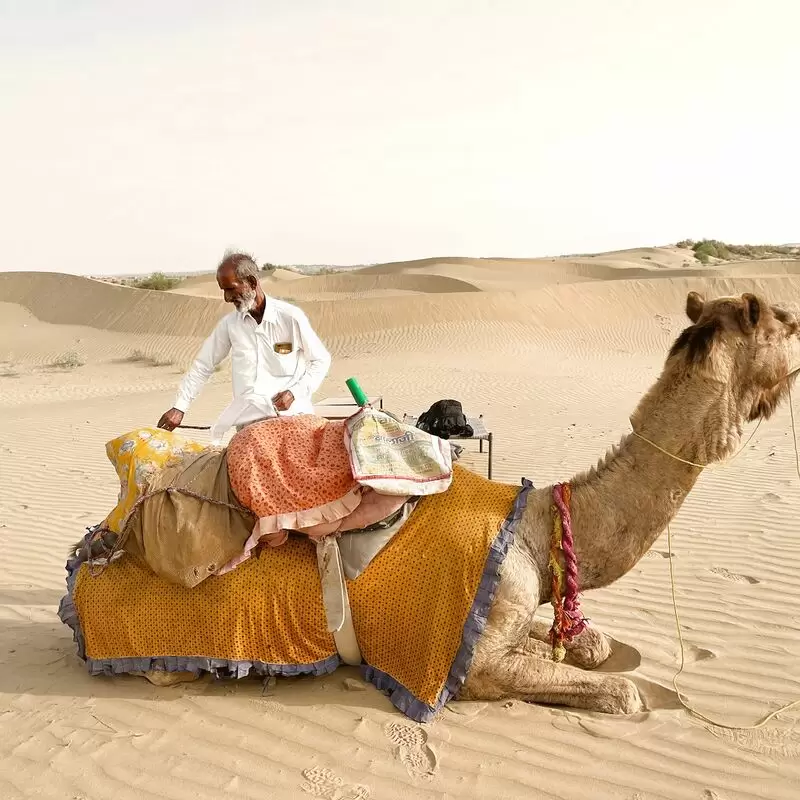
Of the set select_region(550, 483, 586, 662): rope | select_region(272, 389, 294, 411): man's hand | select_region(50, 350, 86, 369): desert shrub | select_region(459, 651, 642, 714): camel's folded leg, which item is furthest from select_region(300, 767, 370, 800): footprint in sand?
select_region(50, 350, 86, 369): desert shrub

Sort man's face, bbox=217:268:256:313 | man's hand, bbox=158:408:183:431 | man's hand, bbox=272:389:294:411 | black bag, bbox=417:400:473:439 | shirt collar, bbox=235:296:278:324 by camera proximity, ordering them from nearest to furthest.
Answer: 1. man's hand, bbox=158:408:183:431
2. man's face, bbox=217:268:256:313
3. man's hand, bbox=272:389:294:411
4. shirt collar, bbox=235:296:278:324
5. black bag, bbox=417:400:473:439

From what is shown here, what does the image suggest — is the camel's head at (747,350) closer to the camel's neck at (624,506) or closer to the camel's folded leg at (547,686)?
the camel's neck at (624,506)

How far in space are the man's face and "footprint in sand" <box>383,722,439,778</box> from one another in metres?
2.67

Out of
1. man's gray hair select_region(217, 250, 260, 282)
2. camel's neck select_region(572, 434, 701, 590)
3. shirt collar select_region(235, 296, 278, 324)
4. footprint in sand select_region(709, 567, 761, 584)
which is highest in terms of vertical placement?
man's gray hair select_region(217, 250, 260, 282)

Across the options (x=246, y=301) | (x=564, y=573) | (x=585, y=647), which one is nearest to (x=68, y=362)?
(x=246, y=301)


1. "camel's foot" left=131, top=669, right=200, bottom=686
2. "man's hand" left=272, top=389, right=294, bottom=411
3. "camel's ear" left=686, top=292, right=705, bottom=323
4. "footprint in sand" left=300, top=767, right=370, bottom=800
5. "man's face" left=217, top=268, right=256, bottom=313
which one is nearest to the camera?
"footprint in sand" left=300, top=767, right=370, bottom=800

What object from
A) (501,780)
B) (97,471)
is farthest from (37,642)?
(97,471)

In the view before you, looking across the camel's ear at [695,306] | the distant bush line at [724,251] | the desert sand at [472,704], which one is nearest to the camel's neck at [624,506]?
the camel's ear at [695,306]

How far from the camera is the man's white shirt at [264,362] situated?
4.87 metres

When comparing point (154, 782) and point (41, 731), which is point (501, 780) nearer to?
point (154, 782)

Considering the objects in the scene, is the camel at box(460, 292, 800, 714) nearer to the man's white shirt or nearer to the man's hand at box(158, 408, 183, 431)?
the man's white shirt

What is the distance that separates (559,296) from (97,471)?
22.6 metres

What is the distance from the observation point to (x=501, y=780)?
293 centimetres

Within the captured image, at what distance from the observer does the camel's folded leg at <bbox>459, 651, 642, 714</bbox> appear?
10.7ft
